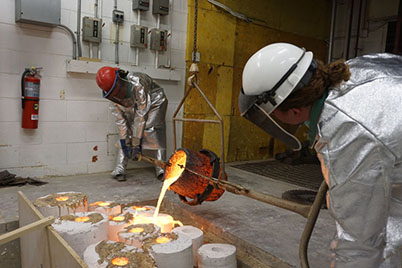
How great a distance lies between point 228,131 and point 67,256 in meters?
4.14

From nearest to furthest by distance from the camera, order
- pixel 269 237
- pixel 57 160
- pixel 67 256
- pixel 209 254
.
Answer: pixel 67 256 < pixel 209 254 < pixel 269 237 < pixel 57 160

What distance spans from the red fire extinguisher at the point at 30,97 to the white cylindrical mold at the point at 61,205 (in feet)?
4.57

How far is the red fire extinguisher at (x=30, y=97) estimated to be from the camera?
3.59 metres

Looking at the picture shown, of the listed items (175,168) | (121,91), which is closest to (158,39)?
(121,91)

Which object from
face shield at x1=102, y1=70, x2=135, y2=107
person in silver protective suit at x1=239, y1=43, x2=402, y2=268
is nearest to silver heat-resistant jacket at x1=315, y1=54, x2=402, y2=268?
person in silver protective suit at x1=239, y1=43, x2=402, y2=268

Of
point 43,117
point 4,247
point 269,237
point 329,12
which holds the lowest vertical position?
point 4,247

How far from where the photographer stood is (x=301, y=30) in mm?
6254

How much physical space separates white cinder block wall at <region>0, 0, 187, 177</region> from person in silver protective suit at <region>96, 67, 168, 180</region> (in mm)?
314

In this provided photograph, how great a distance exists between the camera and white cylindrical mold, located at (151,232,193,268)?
6.42ft

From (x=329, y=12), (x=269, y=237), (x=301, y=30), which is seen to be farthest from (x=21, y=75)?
(x=329, y=12)

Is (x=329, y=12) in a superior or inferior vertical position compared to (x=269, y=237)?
superior

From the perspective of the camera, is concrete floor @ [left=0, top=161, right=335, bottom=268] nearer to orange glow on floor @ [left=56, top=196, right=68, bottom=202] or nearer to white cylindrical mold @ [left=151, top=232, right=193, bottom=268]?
orange glow on floor @ [left=56, top=196, right=68, bottom=202]

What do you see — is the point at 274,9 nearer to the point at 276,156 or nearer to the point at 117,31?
the point at 276,156

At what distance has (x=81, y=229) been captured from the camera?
7.02ft
